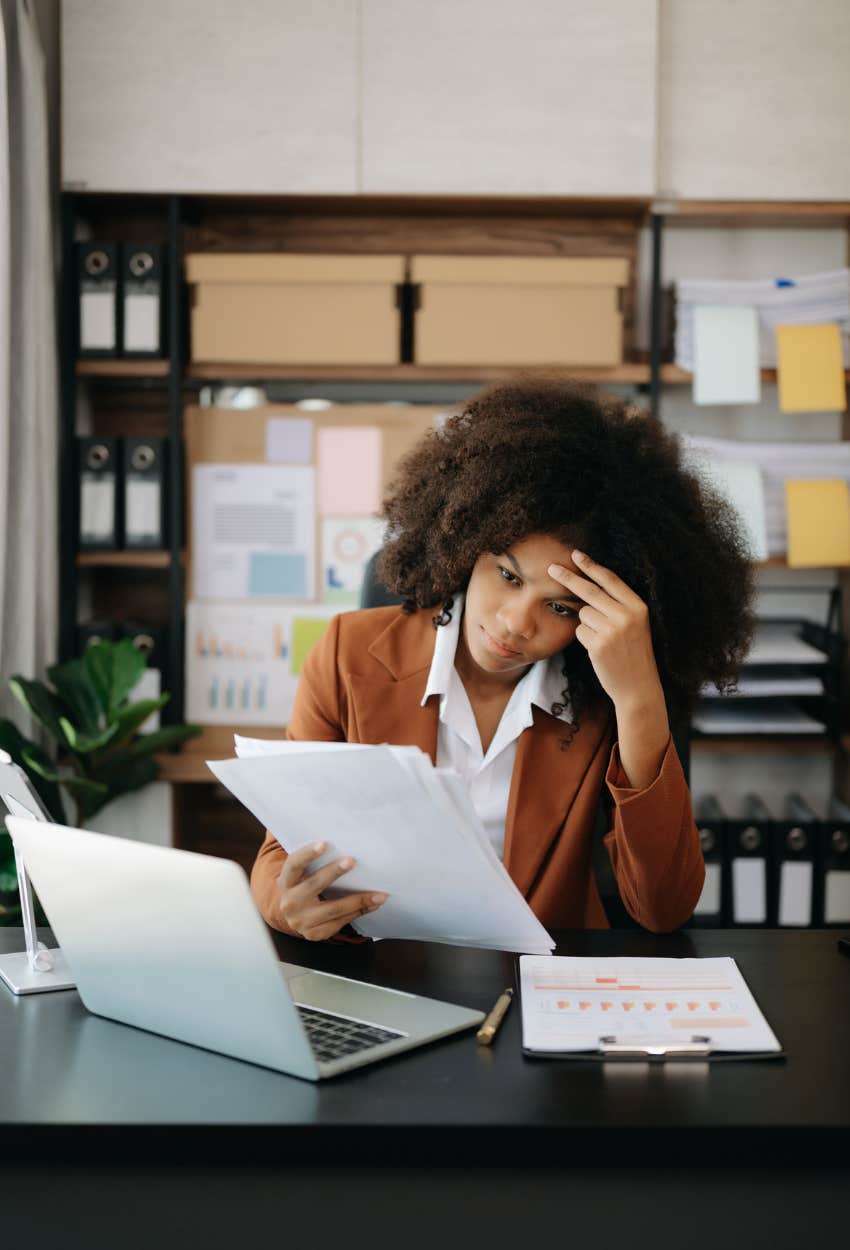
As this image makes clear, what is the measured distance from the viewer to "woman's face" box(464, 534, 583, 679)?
1290 mm

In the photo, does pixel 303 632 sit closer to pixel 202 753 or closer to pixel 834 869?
pixel 202 753

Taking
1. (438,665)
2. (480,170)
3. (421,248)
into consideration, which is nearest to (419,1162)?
(438,665)

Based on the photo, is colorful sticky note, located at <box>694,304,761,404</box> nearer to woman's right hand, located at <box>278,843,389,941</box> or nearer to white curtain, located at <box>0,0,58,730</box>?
white curtain, located at <box>0,0,58,730</box>

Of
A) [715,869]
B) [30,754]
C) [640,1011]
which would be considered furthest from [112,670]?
[640,1011]

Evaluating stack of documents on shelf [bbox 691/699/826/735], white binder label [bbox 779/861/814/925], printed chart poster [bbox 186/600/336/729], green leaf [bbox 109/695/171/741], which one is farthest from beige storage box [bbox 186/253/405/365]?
white binder label [bbox 779/861/814/925]

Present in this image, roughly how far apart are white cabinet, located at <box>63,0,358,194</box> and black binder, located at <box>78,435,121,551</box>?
63cm

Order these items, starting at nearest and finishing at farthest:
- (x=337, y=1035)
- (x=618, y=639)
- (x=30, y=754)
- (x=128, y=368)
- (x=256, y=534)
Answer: (x=337, y=1035)
(x=618, y=639)
(x=30, y=754)
(x=128, y=368)
(x=256, y=534)

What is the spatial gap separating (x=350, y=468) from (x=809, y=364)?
1067 millimetres

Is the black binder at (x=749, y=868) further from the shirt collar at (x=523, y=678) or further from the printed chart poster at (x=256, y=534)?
the shirt collar at (x=523, y=678)

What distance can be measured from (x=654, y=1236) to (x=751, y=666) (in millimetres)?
2044

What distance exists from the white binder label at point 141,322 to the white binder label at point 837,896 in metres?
1.92

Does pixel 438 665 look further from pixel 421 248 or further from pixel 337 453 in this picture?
pixel 421 248

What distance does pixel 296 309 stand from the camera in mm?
2676

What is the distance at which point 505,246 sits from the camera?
2.86 meters
